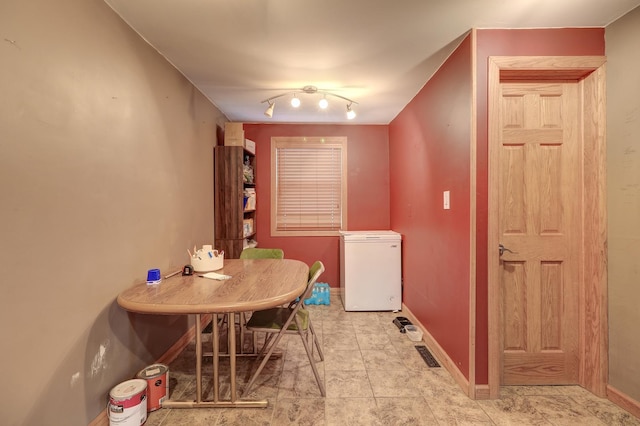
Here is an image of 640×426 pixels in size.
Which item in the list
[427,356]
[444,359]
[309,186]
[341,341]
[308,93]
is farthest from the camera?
[309,186]

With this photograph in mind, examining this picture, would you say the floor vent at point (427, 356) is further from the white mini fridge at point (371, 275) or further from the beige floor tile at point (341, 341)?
the white mini fridge at point (371, 275)

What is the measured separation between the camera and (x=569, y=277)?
191cm

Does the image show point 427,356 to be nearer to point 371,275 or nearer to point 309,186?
point 371,275

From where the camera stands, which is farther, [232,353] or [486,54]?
[486,54]

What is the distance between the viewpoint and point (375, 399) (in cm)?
179

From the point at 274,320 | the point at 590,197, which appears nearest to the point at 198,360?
the point at 274,320

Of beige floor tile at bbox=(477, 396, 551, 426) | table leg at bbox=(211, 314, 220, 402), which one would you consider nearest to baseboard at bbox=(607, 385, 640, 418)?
beige floor tile at bbox=(477, 396, 551, 426)

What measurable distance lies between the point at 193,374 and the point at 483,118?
278 centimetres

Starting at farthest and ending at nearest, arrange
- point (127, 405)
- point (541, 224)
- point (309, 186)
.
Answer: point (309, 186) → point (541, 224) → point (127, 405)

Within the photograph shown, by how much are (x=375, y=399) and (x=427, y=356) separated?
29.7 inches

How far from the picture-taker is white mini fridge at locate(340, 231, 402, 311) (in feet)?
10.8

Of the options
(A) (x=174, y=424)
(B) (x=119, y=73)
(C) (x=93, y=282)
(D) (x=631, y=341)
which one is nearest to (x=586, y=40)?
(D) (x=631, y=341)

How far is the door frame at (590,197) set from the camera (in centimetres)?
177

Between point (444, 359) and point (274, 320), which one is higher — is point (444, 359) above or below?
below
